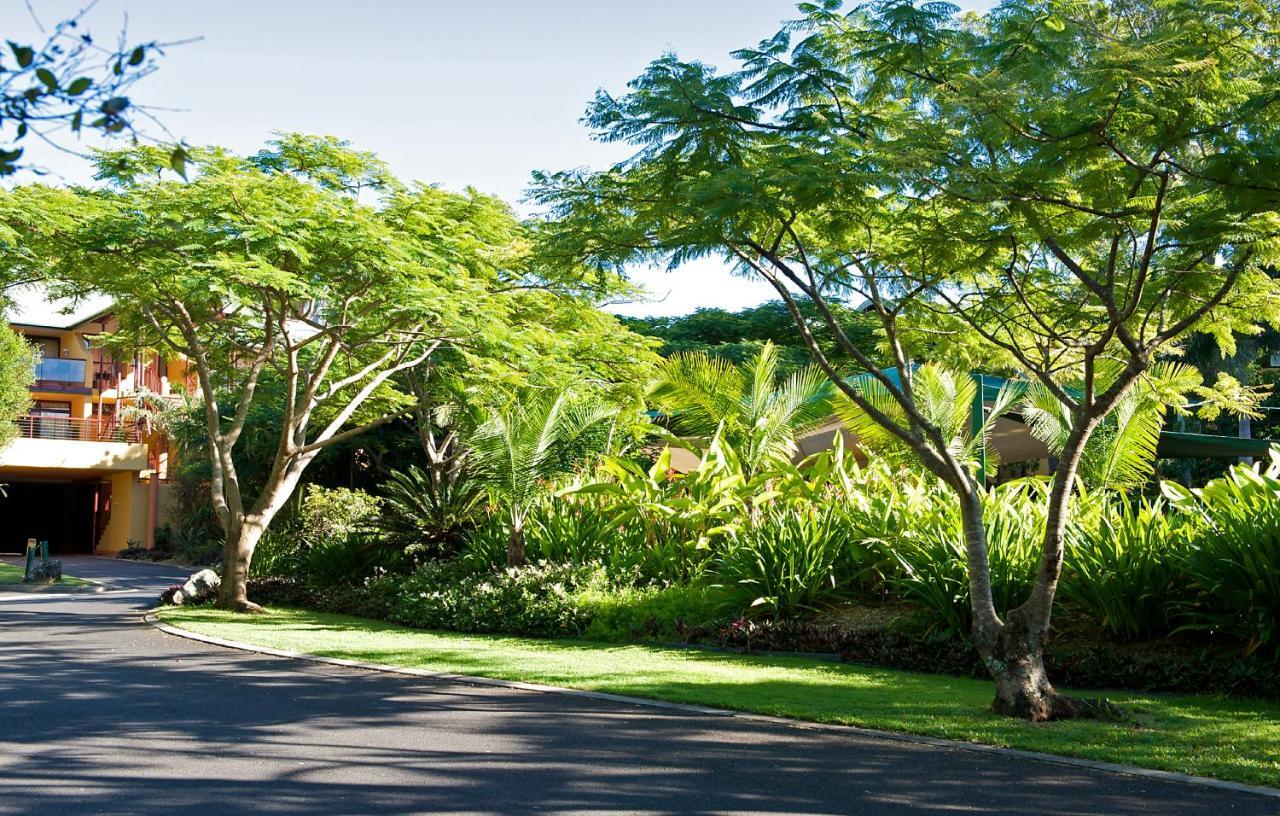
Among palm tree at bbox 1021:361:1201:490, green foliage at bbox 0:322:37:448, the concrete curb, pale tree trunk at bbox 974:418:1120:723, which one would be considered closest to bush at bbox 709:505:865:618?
palm tree at bbox 1021:361:1201:490

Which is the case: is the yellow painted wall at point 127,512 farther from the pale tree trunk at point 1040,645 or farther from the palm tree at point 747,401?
the pale tree trunk at point 1040,645

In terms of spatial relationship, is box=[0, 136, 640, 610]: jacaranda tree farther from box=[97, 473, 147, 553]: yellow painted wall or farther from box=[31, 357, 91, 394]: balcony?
box=[31, 357, 91, 394]: balcony

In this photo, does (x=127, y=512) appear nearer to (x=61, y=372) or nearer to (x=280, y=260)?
(x=61, y=372)

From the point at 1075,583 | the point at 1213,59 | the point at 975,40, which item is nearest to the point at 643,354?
the point at 1075,583

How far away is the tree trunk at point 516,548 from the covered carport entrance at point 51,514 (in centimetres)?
3733

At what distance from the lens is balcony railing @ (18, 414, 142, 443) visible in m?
43.4

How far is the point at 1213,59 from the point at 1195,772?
467 centimetres

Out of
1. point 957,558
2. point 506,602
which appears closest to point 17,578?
point 506,602

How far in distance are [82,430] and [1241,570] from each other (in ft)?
145

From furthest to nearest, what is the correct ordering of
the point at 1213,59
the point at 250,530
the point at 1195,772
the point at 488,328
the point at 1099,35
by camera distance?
the point at 250,530
the point at 488,328
the point at 1099,35
the point at 1213,59
the point at 1195,772

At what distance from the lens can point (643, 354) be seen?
1938 cm

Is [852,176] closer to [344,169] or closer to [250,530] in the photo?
[344,169]

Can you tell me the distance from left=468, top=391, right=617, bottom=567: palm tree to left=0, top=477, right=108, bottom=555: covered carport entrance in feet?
121

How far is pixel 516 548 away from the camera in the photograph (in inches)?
649
